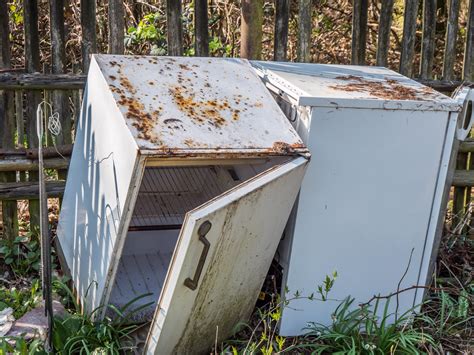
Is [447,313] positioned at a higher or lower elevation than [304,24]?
lower

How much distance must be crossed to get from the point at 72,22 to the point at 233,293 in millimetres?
4362

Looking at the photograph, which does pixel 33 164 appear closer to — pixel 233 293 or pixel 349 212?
pixel 233 293

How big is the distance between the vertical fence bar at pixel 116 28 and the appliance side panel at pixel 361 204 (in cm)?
151

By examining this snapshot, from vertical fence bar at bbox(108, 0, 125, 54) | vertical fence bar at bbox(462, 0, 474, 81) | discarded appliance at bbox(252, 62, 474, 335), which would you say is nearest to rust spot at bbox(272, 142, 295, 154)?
discarded appliance at bbox(252, 62, 474, 335)

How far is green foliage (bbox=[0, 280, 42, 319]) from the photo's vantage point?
3.18m

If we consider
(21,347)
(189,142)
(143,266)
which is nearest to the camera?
(189,142)

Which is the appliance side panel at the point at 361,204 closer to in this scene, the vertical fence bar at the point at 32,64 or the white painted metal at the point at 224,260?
the white painted metal at the point at 224,260

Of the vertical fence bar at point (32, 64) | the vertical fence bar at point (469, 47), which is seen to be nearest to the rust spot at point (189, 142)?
the vertical fence bar at point (32, 64)

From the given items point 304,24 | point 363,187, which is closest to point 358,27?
point 304,24

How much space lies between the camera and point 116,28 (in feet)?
12.4

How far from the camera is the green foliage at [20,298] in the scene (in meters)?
3.18

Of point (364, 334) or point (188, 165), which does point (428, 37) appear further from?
point (188, 165)

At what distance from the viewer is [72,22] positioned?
6.37 m

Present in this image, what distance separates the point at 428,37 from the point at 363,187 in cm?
192
